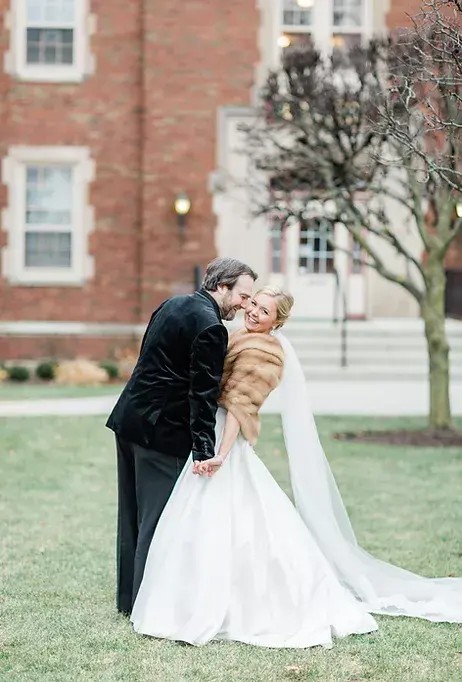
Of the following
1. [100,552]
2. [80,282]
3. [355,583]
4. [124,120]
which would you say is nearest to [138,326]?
[80,282]

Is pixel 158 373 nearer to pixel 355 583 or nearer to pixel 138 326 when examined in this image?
pixel 355 583

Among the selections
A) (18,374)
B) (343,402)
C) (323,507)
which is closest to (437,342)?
(343,402)

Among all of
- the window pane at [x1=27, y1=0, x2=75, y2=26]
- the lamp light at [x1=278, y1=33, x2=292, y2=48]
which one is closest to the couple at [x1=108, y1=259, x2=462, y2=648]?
the lamp light at [x1=278, y1=33, x2=292, y2=48]

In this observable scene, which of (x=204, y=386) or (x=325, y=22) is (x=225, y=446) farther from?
(x=325, y=22)

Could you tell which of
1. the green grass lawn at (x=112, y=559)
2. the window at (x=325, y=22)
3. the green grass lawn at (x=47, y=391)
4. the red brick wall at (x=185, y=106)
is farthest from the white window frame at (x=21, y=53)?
the green grass lawn at (x=112, y=559)

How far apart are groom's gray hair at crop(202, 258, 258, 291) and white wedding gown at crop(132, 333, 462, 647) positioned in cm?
45

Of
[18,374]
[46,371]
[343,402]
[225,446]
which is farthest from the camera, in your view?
[46,371]

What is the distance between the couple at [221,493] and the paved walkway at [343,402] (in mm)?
9140

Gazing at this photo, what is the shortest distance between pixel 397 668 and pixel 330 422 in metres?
9.50

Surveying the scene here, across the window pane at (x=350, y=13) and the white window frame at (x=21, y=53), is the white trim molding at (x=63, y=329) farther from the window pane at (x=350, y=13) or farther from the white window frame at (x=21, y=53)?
the window pane at (x=350, y=13)

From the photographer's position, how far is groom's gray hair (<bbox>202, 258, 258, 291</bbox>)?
572 cm

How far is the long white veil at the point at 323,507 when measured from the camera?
602 cm

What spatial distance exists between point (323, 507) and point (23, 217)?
621 inches

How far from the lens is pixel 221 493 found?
18.7 ft
